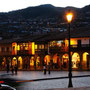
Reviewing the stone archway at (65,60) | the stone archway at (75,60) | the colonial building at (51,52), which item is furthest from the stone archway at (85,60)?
the stone archway at (65,60)

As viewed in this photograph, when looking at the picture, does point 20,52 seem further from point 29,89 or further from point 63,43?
point 29,89

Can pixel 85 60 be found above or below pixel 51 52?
below

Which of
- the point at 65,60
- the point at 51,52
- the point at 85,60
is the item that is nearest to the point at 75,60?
the point at 65,60

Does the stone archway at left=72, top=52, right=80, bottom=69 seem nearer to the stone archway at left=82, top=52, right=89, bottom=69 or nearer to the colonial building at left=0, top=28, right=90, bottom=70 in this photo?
the colonial building at left=0, top=28, right=90, bottom=70

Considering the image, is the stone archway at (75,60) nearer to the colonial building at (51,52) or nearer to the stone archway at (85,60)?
the colonial building at (51,52)

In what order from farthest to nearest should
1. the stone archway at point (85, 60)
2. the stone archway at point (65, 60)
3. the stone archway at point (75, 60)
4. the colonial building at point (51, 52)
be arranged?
the stone archway at point (65, 60) < the stone archway at point (75, 60) < the colonial building at point (51, 52) < the stone archway at point (85, 60)

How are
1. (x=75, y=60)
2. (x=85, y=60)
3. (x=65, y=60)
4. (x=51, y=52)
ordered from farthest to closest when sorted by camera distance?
1. (x=51, y=52)
2. (x=65, y=60)
3. (x=75, y=60)
4. (x=85, y=60)

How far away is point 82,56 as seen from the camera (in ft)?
188

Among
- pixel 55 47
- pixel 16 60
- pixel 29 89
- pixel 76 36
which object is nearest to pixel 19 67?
pixel 16 60

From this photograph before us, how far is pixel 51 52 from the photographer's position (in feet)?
203

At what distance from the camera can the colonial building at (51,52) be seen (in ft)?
188

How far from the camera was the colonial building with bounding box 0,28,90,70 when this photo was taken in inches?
2250

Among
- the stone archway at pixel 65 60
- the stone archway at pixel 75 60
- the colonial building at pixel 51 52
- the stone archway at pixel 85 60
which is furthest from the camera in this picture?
the stone archway at pixel 65 60

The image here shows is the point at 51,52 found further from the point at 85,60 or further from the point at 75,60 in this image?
the point at 85,60
